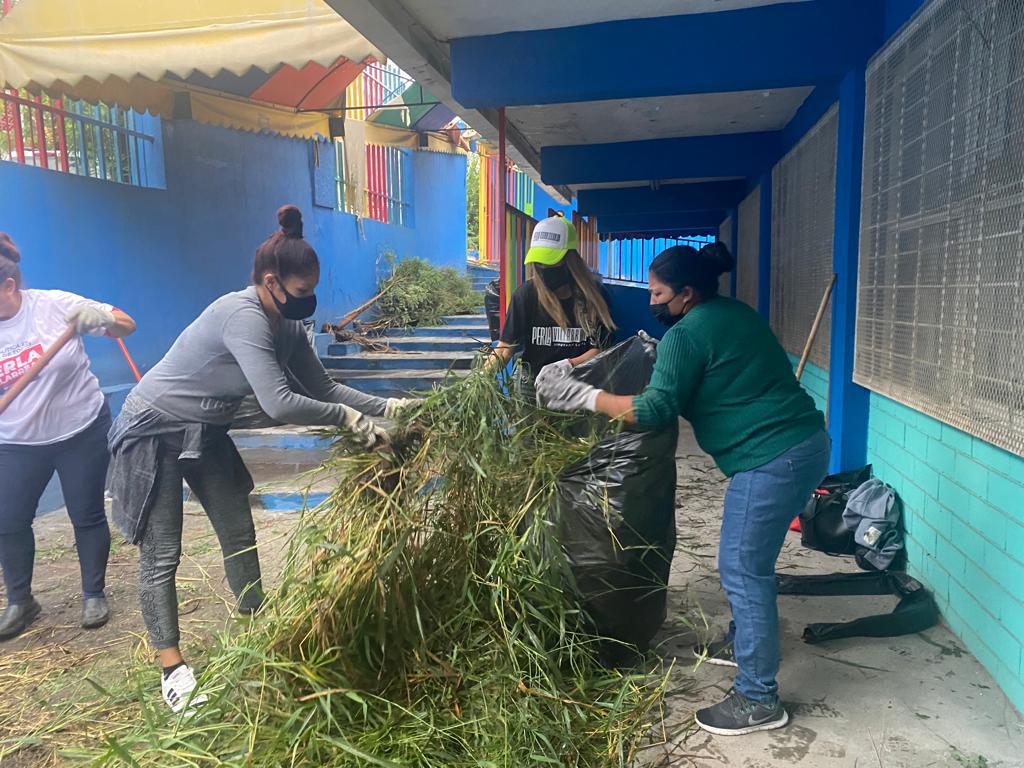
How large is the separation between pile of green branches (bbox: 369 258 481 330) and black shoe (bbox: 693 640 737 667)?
23.7 ft

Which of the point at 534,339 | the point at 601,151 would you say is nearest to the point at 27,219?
the point at 534,339

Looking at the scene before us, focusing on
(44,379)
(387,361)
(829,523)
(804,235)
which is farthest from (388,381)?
(829,523)

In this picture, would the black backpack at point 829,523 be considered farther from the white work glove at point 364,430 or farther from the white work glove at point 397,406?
the white work glove at point 364,430

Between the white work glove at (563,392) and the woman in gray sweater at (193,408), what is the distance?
52 centimetres

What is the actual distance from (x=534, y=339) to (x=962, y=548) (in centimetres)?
195

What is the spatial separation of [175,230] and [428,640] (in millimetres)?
5673

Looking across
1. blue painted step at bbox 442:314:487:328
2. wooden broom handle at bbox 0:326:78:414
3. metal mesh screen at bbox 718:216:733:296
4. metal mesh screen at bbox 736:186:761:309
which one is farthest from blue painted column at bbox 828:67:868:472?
metal mesh screen at bbox 718:216:733:296

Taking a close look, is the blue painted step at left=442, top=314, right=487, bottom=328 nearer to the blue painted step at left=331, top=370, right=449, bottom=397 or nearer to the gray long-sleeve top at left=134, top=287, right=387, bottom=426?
the blue painted step at left=331, top=370, right=449, bottom=397

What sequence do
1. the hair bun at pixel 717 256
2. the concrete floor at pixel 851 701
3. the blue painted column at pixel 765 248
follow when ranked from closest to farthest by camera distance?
the concrete floor at pixel 851 701 < the hair bun at pixel 717 256 < the blue painted column at pixel 765 248

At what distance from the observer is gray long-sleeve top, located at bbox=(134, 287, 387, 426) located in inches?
98.4

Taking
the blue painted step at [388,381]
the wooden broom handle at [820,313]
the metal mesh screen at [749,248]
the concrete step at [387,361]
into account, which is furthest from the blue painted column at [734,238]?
the wooden broom handle at [820,313]

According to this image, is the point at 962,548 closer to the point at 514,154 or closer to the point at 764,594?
the point at 764,594

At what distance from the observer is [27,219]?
508cm

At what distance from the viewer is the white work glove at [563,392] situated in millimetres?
2488
